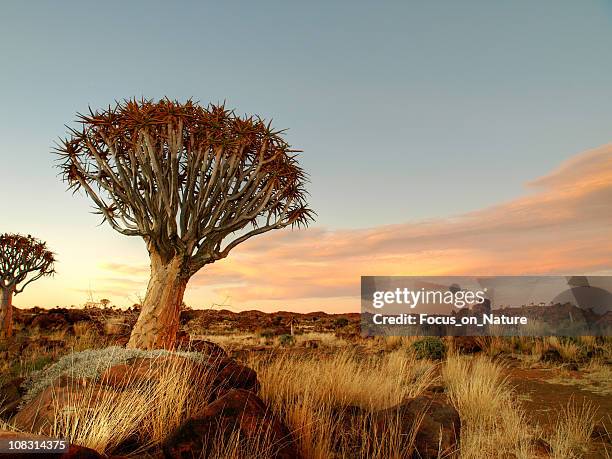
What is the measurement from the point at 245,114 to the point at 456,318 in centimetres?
1981

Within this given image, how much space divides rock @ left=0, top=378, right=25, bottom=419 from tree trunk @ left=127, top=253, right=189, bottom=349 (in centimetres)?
212

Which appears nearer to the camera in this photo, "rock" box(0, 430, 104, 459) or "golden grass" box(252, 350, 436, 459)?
"rock" box(0, 430, 104, 459)

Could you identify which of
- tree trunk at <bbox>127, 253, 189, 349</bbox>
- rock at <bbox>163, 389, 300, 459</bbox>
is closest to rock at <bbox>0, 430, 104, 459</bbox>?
rock at <bbox>163, 389, 300, 459</bbox>

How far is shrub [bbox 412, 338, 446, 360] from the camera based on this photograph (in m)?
17.8

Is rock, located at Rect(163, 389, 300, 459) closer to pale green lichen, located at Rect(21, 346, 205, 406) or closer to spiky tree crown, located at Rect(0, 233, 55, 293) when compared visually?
pale green lichen, located at Rect(21, 346, 205, 406)

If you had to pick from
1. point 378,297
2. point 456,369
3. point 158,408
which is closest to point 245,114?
point 158,408

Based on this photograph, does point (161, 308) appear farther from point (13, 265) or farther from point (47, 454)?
point (13, 265)

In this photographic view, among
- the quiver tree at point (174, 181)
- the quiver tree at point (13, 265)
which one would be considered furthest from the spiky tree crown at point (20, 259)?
the quiver tree at point (174, 181)

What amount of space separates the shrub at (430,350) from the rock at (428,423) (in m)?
11.1

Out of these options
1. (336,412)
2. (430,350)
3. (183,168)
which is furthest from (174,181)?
(430,350)

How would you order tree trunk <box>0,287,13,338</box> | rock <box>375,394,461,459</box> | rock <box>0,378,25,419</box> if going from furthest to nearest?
1. tree trunk <box>0,287,13,338</box>
2. rock <box>0,378,25,419</box>
3. rock <box>375,394,461,459</box>

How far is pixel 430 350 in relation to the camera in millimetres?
18000

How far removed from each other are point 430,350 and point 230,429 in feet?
46.7

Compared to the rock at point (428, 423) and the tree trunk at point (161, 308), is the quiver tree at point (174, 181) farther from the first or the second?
the rock at point (428, 423)
